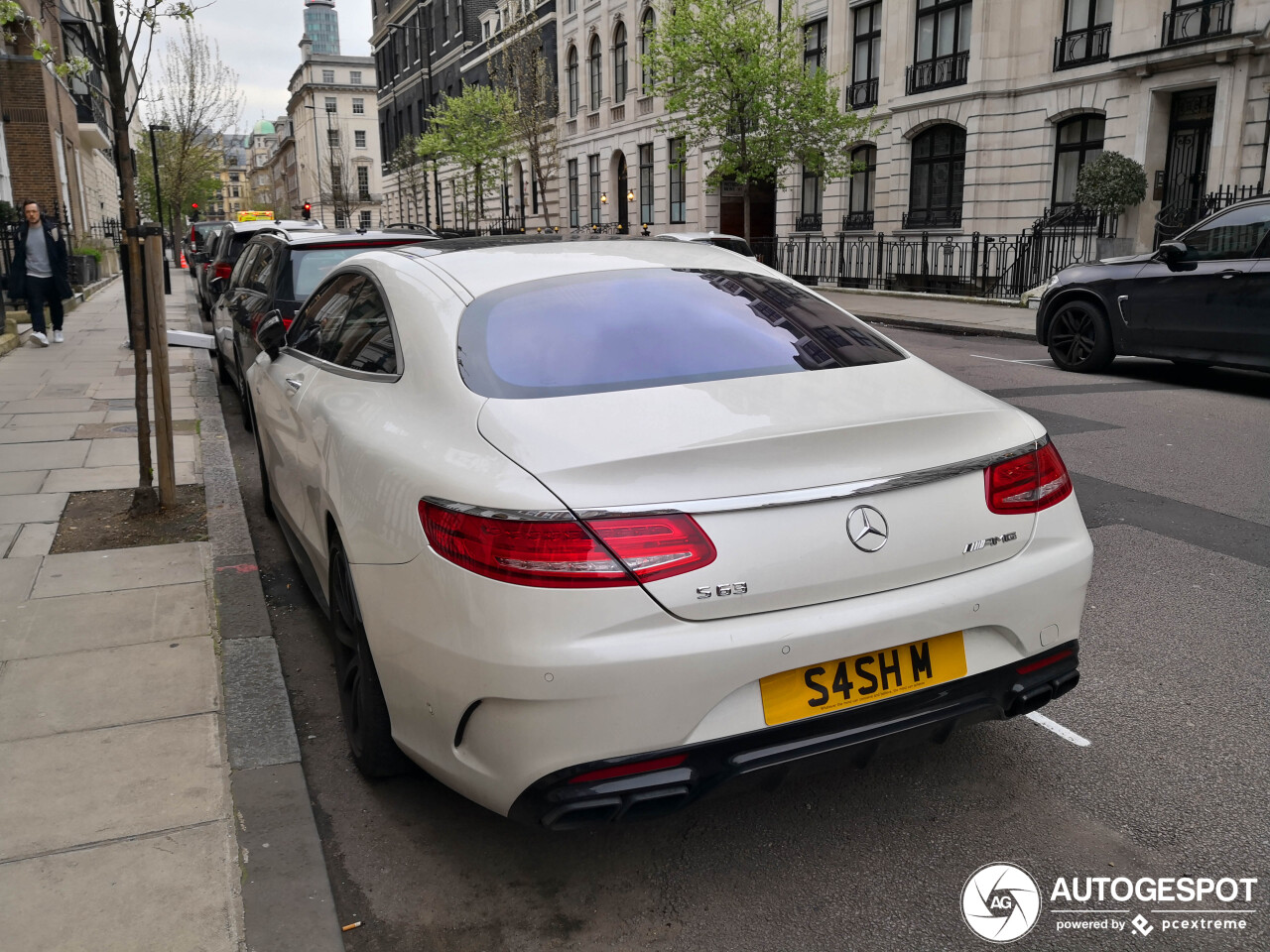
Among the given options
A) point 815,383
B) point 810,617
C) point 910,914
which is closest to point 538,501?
point 810,617

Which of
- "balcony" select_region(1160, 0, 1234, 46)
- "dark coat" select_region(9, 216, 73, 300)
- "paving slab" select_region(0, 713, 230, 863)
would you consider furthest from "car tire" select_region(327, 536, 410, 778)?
"balcony" select_region(1160, 0, 1234, 46)

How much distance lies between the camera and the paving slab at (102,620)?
4.33 meters

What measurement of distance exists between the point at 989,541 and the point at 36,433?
8445 mm

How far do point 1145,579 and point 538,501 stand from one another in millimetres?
3853

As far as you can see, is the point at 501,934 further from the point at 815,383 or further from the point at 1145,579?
the point at 1145,579

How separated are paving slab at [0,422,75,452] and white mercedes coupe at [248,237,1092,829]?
6473 mm

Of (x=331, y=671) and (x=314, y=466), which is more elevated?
(x=314, y=466)

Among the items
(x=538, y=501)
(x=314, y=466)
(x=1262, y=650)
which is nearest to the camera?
(x=538, y=501)

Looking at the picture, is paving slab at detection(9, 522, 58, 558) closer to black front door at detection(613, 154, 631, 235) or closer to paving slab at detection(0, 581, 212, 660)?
paving slab at detection(0, 581, 212, 660)

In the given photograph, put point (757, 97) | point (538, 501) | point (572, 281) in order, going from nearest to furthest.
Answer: point (538, 501) < point (572, 281) < point (757, 97)

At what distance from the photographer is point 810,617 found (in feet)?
8.32

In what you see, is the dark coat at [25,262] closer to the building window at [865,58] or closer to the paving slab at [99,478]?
the paving slab at [99,478]

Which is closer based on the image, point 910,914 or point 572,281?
point 910,914

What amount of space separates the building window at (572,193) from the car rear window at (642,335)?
155 feet
